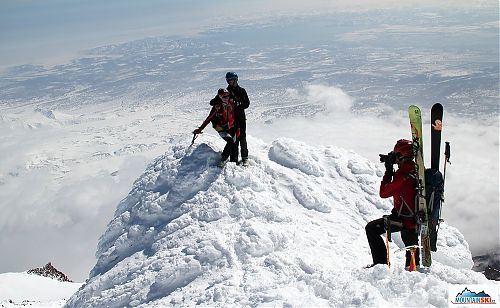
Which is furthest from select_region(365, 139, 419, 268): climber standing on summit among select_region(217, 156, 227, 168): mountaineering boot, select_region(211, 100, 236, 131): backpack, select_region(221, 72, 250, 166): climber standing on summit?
select_region(211, 100, 236, 131): backpack

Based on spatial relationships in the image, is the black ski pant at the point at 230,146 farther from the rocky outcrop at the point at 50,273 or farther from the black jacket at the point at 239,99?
the rocky outcrop at the point at 50,273

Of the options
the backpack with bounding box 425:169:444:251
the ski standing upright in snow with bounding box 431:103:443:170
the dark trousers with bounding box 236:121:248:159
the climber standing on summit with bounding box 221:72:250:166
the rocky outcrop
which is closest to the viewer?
the backpack with bounding box 425:169:444:251

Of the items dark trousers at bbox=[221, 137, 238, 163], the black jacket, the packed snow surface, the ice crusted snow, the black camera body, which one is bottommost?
the packed snow surface

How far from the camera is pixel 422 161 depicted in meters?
6.74

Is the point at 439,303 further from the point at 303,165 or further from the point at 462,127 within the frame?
the point at 462,127

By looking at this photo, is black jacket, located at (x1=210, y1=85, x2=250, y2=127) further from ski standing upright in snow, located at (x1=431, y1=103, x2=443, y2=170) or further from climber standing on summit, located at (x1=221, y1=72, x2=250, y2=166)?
ski standing upright in snow, located at (x1=431, y1=103, x2=443, y2=170)

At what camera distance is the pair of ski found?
6750 millimetres

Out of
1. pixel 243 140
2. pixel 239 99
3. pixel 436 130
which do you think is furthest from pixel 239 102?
pixel 436 130

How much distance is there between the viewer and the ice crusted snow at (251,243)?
21.2 feet

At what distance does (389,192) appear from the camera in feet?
22.1

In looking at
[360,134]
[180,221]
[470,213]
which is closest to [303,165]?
[180,221]

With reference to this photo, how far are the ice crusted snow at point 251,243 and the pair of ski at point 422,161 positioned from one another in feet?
1.50


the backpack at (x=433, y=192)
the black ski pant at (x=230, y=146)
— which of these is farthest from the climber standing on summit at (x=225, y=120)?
the backpack at (x=433, y=192)

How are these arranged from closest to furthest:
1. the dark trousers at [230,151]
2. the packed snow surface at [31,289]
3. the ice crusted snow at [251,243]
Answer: the ice crusted snow at [251,243]
the dark trousers at [230,151]
the packed snow surface at [31,289]
